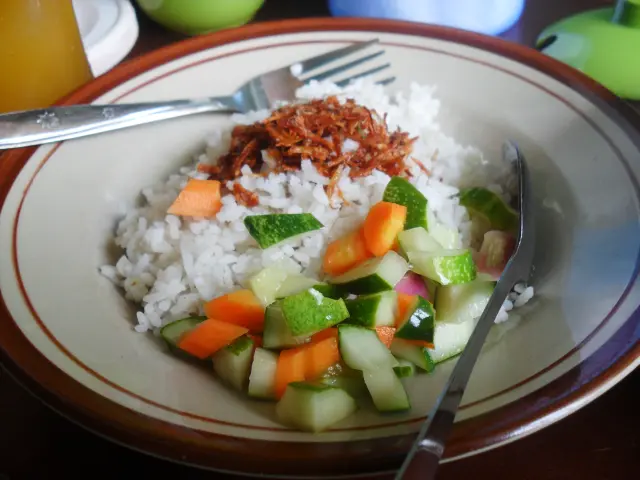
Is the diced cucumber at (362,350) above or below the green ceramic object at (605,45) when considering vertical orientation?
below

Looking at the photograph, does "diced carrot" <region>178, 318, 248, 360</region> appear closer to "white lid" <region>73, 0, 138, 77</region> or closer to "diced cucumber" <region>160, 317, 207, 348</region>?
"diced cucumber" <region>160, 317, 207, 348</region>

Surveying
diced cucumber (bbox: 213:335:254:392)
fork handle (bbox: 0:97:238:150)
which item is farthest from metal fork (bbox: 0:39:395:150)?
diced cucumber (bbox: 213:335:254:392)

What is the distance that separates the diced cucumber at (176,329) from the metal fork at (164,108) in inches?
18.3

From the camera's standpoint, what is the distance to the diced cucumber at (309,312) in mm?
918

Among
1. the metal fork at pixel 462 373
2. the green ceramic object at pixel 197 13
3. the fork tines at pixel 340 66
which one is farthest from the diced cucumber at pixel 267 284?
the green ceramic object at pixel 197 13

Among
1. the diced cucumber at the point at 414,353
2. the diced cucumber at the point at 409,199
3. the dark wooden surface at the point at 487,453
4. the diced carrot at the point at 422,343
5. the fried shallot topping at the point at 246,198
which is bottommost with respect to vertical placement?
Result: the dark wooden surface at the point at 487,453

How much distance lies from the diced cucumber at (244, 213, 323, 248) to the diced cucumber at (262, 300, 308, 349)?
0.70 feet

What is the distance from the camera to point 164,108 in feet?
4.53

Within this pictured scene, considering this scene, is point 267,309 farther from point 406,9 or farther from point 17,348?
point 406,9

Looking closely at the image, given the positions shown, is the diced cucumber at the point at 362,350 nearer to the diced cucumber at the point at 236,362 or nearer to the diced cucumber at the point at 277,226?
the diced cucumber at the point at 236,362

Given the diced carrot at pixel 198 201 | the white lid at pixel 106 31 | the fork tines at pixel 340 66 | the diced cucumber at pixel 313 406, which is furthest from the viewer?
the white lid at pixel 106 31

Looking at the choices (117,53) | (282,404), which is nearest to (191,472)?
(282,404)

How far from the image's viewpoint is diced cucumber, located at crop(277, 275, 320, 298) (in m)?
1.06

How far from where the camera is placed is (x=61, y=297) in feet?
3.30
